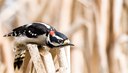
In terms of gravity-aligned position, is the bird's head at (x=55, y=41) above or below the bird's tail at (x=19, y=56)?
above

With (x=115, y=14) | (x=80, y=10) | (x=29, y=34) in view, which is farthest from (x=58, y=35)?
(x=115, y=14)

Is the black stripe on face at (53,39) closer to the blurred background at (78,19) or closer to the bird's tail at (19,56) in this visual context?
the bird's tail at (19,56)

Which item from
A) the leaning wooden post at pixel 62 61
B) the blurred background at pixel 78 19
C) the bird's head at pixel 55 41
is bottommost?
the leaning wooden post at pixel 62 61

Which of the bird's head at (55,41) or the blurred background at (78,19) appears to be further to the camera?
the blurred background at (78,19)

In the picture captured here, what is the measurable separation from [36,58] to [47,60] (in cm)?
2

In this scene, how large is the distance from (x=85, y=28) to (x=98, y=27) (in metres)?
0.05

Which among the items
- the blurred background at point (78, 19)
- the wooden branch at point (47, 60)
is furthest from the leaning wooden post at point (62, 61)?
the blurred background at point (78, 19)

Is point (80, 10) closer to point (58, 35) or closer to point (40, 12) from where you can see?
point (40, 12)

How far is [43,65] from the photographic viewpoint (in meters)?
0.55

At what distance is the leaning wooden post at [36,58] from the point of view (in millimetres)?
532

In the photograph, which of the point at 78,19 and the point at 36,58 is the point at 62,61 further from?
the point at 78,19

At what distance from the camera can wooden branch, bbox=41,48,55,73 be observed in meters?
0.55

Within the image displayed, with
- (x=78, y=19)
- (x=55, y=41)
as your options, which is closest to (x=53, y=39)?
(x=55, y=41)

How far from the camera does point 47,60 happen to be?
55 centimetres
